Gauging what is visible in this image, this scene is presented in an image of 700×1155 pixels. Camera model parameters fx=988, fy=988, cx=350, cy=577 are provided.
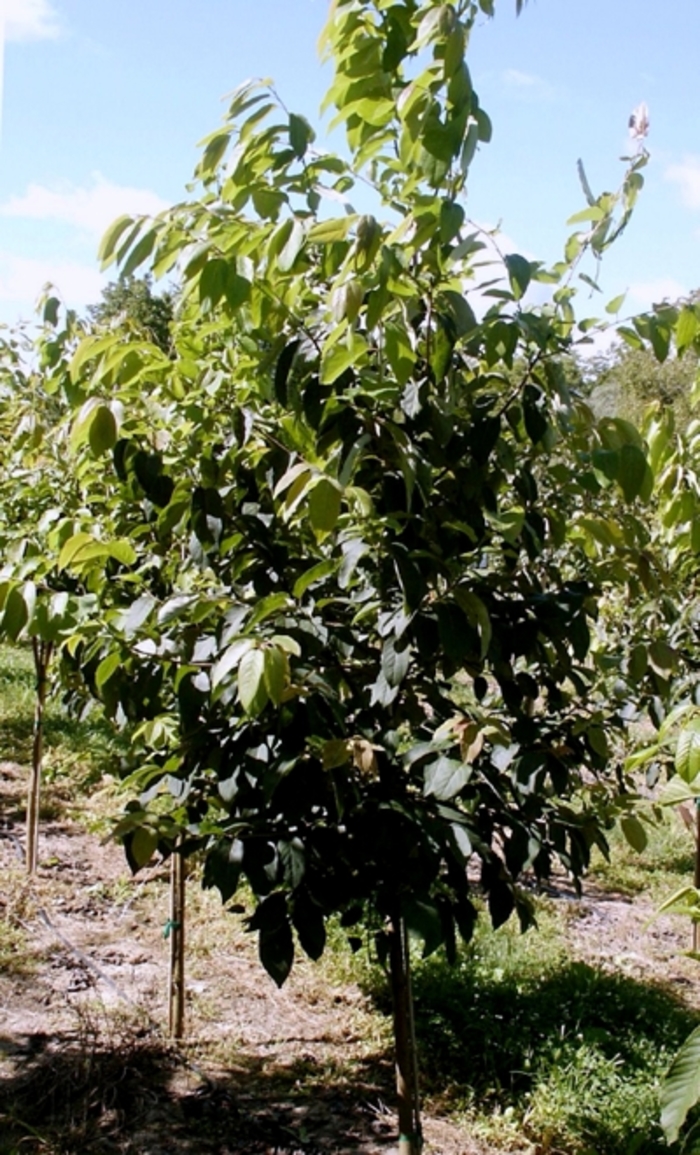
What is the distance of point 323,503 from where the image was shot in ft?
4.94

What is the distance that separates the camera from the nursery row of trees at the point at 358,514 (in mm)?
1616

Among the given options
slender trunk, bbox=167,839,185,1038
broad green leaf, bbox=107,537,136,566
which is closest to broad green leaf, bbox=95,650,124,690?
broad green leaf, bbox=107,537,136,566

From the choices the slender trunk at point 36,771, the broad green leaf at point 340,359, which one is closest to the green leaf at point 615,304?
the broad green leaf at point 340,359

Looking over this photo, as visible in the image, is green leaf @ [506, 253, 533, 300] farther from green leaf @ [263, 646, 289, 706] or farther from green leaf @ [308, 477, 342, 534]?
green leaf @ [263, 646, 289, 706]

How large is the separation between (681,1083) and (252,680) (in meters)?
0.75

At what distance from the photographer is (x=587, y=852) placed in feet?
7.20

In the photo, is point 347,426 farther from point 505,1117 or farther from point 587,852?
point 505,1117

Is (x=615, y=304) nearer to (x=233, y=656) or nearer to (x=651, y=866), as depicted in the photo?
(x=233, y=656)

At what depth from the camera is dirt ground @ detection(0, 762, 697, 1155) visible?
2.78 m

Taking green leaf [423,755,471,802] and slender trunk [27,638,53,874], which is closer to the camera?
green leaf [423,755,471,802]

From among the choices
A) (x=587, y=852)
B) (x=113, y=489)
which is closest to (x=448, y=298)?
(x=587, y=852)

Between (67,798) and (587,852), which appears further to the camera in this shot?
(67,798)

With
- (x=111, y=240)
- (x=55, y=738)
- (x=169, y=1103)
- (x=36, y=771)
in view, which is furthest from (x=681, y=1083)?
(x=55, y=738)

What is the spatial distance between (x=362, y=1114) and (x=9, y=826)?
3.19 metres
